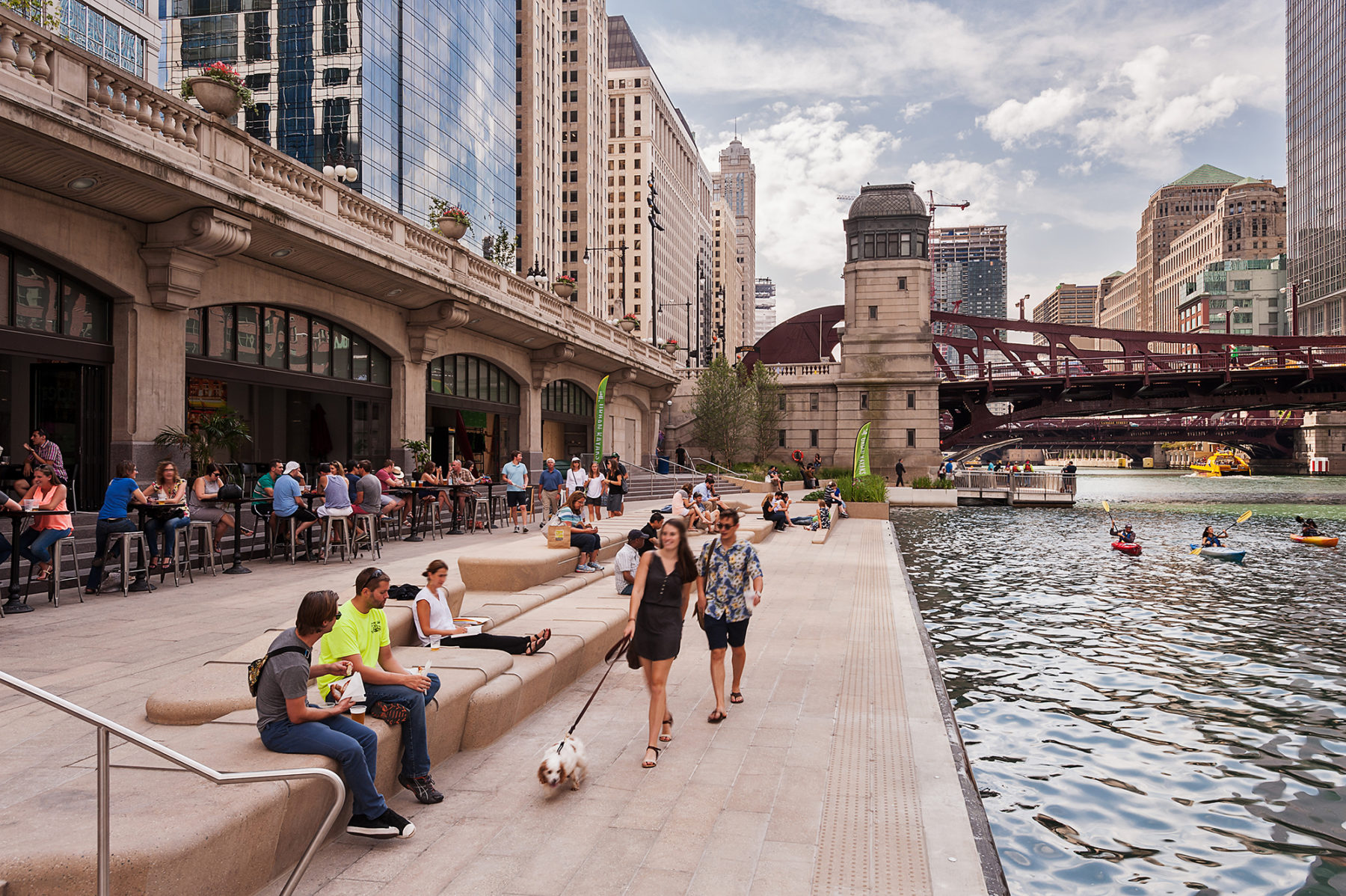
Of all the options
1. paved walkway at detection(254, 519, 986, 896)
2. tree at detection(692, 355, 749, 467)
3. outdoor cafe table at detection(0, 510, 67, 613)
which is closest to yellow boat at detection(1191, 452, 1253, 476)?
tree at detection(692, 355, 749, 467)

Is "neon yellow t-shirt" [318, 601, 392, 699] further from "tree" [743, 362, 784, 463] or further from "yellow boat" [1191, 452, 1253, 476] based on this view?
"yellow boat" [1191, 452, 1253, 476]

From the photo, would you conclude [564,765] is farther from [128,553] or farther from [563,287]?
[563,287]

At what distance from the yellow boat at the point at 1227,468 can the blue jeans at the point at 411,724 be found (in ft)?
383

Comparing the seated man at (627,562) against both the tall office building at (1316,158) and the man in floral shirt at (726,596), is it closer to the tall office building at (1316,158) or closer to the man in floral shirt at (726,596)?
the man in floral shirt at (726,596)

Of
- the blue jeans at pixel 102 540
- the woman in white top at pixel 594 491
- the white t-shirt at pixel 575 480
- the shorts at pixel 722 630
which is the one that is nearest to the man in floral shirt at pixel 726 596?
the shorts at pixel 722 630

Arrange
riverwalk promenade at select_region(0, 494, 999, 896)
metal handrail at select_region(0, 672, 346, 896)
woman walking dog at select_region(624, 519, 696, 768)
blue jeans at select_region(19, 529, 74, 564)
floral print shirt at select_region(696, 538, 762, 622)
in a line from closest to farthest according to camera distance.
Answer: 1. metal handrail at select_region(0, 672, 346, 896)
2. riverwalk promenade at select_region(0, 494, 999, 896)
3. woman walking dog at select_region(624, 519, 696, 768)
4. floral print shirt at select_region(696, 538, 762, 622)
5. blue jeans at select_region(19, 529, 74, 564)

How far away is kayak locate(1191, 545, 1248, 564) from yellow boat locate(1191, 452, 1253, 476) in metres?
91.9

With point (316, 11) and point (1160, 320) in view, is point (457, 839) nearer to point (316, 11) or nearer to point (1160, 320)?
point (316, 11)

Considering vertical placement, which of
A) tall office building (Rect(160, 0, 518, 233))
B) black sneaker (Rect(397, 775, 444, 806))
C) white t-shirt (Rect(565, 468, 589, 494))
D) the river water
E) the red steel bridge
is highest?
tall office building (Rect(160, 0, 518, 233))

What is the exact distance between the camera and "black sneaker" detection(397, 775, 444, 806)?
540 centimetres

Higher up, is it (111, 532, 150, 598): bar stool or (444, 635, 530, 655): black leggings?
(111, 532, 150, 598): bar stool

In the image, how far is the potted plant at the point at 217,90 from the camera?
562 inches

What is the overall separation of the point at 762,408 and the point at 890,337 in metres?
11.1

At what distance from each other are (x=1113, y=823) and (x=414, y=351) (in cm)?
2000
